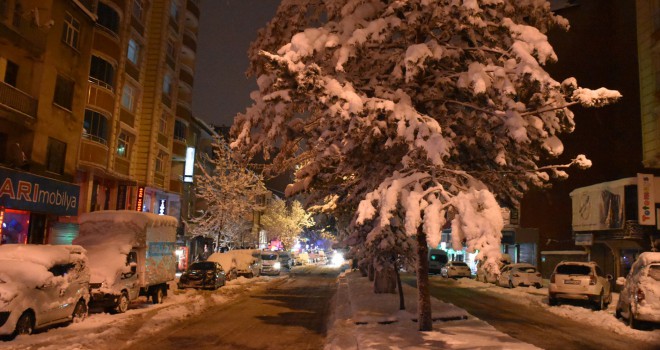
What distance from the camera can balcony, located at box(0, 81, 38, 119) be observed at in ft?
66.7

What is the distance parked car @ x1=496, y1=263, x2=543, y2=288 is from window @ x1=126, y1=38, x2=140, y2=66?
26.1 m

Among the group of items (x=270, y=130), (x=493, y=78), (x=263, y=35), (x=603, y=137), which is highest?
(x=603, y=137)

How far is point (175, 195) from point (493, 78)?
3610 cm

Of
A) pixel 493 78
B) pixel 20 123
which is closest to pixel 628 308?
pixel 493 78

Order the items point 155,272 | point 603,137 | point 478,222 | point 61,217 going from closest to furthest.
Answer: point 478,222 → point 155,272 → point 61,217 → point 603,137

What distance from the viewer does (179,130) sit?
143 ft

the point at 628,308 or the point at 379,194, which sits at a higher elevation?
the point at 379,194

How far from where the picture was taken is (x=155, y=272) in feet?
66.1

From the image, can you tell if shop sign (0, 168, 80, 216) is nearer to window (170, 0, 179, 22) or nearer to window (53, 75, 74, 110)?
window (53, 75, 74, 110)

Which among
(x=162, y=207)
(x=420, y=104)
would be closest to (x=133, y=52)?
(x=162, y=207)

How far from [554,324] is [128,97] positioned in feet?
91.1

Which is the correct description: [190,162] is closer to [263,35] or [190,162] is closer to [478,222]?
[263,35]

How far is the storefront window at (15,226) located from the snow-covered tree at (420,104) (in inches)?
575

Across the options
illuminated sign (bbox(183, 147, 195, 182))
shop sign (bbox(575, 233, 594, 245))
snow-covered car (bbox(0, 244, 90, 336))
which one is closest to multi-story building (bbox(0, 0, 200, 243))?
illuminated sign (bbox(183, 147, 195, 182))
